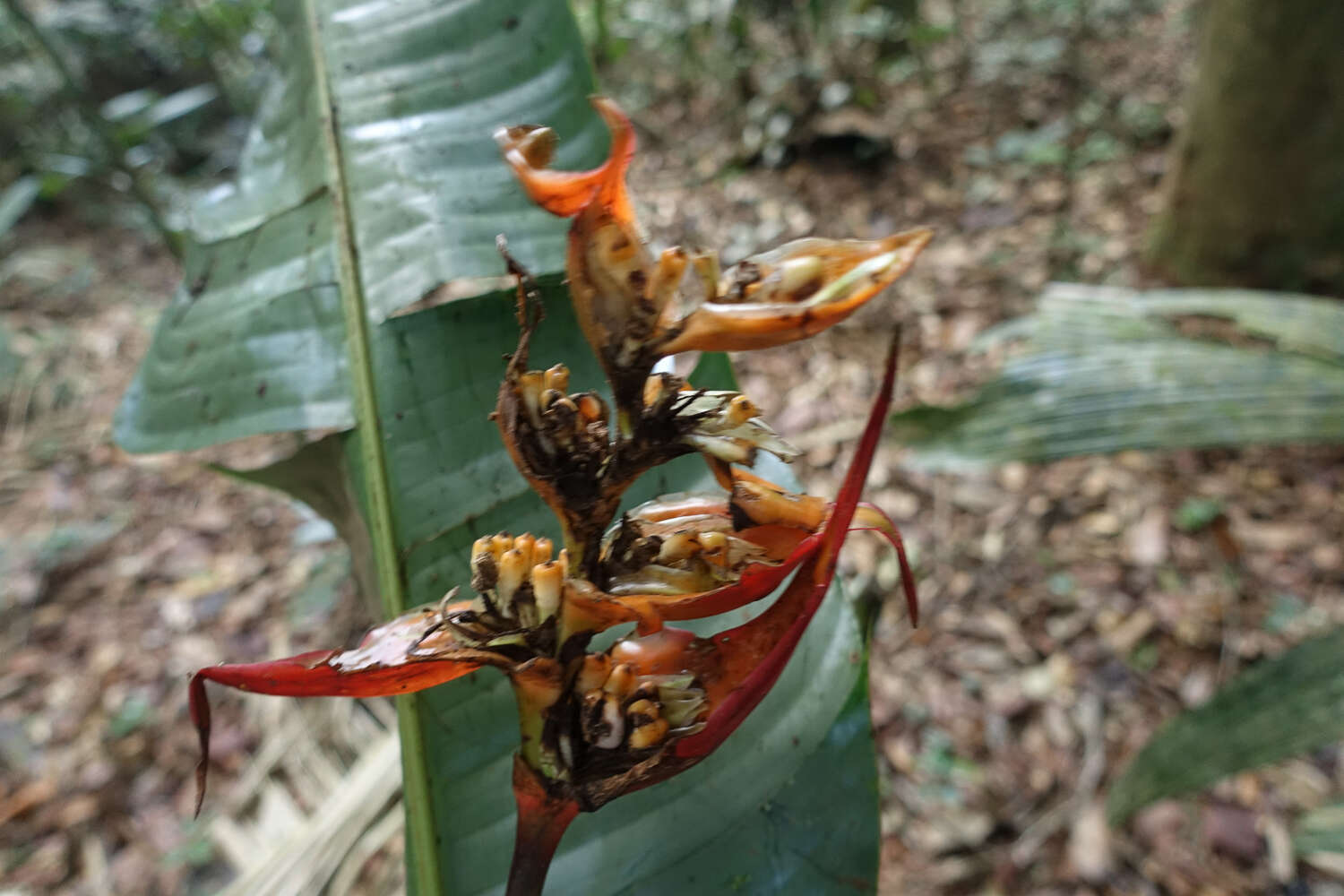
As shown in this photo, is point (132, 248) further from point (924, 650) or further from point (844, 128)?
point (924, 650)

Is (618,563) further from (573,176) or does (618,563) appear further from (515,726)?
(515,726)

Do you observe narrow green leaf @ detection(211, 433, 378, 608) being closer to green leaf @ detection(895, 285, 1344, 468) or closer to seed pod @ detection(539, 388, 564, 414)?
seed pod @ detection(539, 388, 564, 414)

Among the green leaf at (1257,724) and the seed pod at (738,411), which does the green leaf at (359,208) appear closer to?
the seed pod at (738,411)

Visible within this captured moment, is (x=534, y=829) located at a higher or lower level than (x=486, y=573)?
lower

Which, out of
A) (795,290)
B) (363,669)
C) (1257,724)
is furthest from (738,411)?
(1257,724)

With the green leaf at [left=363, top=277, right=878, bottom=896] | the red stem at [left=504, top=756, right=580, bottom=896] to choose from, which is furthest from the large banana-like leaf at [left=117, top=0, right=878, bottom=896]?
the red stem at [left=504, top=756, right=580, bottom=896]
